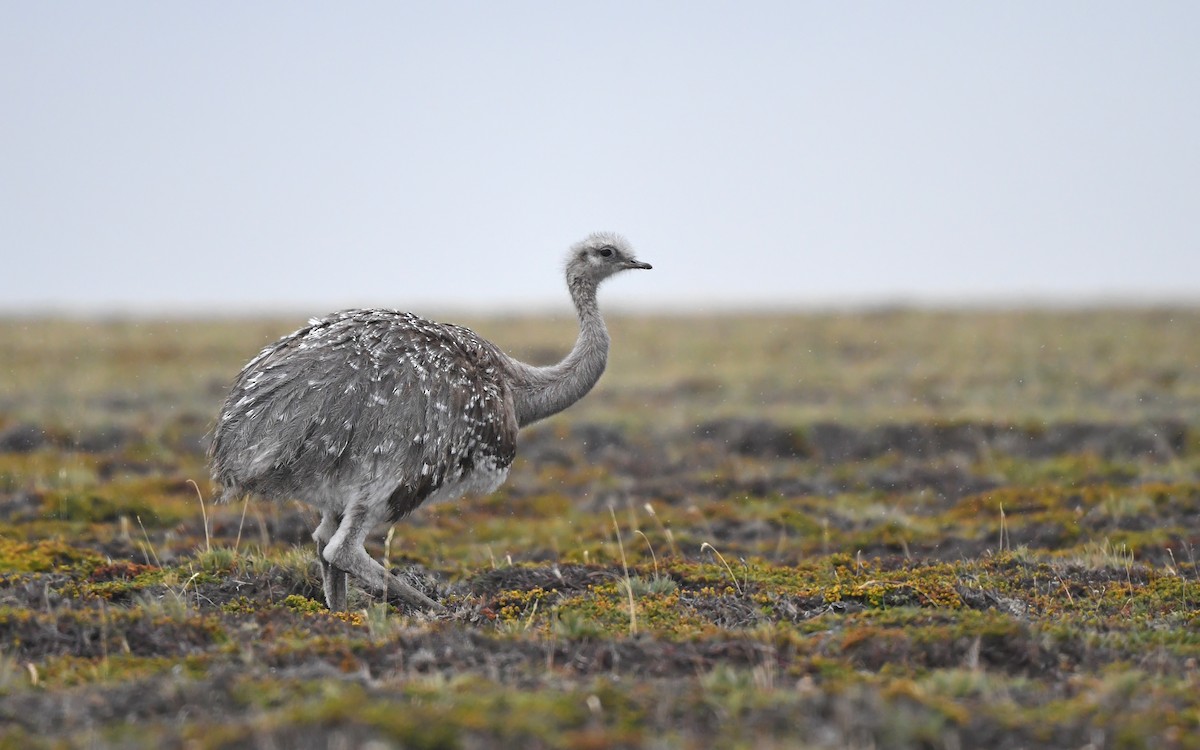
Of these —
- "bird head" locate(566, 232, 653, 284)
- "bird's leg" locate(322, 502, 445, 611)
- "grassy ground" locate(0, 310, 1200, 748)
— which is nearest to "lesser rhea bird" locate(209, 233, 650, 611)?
"bird's leg" locate(322, 502, 445, 611)

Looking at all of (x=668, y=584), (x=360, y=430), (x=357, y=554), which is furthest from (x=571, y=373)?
(x=357, y=554)

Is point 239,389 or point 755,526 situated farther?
point 755,526

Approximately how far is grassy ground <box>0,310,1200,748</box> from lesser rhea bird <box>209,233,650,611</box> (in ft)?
2.11

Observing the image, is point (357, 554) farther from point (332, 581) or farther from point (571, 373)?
point (571, 373)

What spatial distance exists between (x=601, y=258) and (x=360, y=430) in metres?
3.43

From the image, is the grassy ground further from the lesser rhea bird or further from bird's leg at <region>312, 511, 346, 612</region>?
the lesser rhea bird

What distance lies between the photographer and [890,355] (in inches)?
1197

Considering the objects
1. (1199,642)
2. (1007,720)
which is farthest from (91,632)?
(1199,642)

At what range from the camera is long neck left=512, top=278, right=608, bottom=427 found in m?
10.1

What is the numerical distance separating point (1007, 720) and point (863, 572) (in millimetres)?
4579

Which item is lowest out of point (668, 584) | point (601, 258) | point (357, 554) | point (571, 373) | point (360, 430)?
point (668, 584)

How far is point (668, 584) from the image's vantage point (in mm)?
9227

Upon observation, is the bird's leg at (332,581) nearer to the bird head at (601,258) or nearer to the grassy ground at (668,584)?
the grassy ground at (668,584)

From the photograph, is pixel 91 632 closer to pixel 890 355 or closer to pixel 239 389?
pixel 239 389
